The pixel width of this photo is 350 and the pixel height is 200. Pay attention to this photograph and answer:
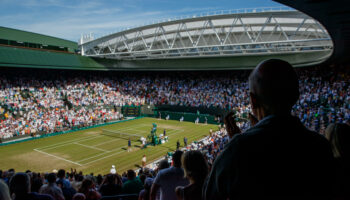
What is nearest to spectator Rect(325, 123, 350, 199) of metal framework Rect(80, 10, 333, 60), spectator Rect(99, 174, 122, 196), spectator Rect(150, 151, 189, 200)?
spectator Rect(150, 151, 189, 200)

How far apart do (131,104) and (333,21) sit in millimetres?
35066

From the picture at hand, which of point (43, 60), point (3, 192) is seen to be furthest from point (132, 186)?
point (43, 60)

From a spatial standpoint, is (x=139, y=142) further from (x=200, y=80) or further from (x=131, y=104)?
(x=200, y=80)

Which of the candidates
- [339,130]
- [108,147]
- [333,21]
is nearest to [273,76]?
[339,130]

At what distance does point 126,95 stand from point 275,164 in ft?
142

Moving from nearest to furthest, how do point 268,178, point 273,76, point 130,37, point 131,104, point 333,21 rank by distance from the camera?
point 268,178, point 273,76, point 333,21, point 130,37, point 131,104

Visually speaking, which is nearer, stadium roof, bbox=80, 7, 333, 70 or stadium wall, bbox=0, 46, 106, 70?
stadium roof, bbox=80, 7, 333, 70

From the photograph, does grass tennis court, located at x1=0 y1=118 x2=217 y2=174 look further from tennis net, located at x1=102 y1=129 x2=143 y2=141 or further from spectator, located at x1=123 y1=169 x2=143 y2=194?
spectator, located at x1=123 y1=169 x2=143 y2=194

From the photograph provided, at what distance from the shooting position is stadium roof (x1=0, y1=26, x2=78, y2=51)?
1373 inches

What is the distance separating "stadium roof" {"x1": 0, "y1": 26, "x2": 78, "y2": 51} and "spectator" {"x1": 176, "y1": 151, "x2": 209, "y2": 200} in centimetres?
4108

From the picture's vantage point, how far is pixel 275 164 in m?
1.33

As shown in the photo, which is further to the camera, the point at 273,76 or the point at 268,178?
the point at 273,76

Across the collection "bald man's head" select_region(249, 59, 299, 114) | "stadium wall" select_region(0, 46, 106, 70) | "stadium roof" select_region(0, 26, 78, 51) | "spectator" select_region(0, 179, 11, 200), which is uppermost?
"stadium roof" select_region(0, 26, 78, 51)

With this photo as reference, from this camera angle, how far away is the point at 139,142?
24.9 metres
